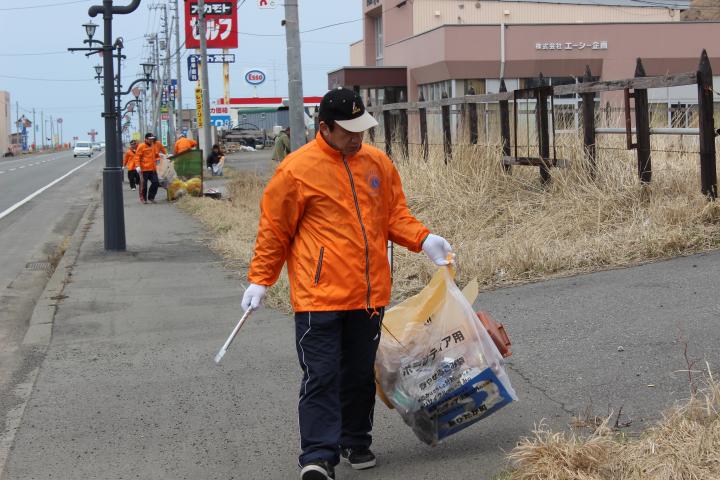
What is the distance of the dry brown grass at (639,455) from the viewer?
11.4ft

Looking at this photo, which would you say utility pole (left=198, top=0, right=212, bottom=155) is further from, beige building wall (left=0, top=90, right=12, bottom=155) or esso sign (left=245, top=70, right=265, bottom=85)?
beige building wall (left=0, top=90, right=12, bottom=155)

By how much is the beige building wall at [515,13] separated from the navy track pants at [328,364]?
133 ft

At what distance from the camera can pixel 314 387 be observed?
13.4 ft

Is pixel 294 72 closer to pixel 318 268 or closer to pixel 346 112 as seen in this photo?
pixel 346 112

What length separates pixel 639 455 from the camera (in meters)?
3.64

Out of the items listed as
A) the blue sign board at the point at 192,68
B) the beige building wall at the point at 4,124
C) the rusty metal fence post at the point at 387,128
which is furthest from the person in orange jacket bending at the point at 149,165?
the beige building wall at the point at 4,124

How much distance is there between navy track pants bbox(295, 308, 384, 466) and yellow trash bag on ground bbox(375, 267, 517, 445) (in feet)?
0.64

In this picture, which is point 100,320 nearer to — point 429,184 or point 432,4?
point 429,184

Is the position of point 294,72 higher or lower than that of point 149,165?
higher

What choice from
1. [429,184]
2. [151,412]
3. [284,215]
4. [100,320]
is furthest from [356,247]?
[429,184]

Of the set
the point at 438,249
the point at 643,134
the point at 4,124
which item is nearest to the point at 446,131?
the point at 643,134

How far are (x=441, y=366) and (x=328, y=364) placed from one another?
0.57 m

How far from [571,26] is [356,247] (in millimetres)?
36717

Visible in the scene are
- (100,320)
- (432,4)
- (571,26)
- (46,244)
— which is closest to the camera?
(100,320)
